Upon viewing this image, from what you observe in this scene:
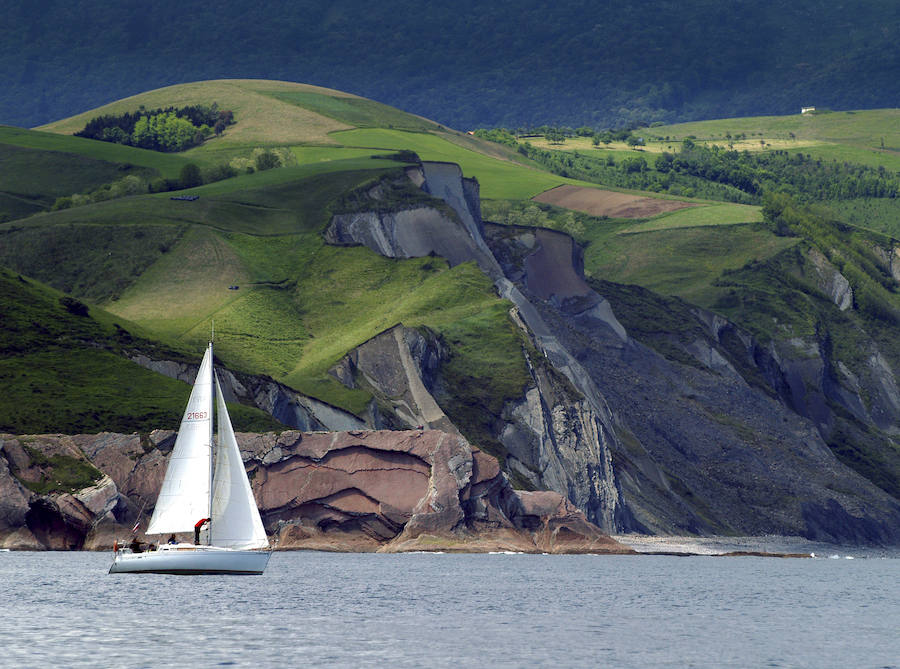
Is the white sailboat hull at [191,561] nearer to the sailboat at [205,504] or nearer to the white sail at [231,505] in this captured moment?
the sailboat at [205,504]

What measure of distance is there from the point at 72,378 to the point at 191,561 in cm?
6644

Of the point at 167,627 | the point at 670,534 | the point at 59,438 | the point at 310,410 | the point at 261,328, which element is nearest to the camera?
the point at 167,627

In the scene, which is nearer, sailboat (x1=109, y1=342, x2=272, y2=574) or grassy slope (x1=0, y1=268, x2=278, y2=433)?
sailboat (x1=109, y1=342, x2=272, y2=574)

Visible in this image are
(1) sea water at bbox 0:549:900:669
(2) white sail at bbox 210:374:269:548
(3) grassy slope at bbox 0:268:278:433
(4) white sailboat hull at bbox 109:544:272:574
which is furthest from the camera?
(3) grassy slope at bbox 0:268:278:433

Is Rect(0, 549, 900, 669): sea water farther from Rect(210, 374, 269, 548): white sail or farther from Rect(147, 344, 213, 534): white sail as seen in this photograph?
Rect(147, 344, 213, 534): white sail

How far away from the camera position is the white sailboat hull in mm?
81125

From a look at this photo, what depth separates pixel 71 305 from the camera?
528 feet

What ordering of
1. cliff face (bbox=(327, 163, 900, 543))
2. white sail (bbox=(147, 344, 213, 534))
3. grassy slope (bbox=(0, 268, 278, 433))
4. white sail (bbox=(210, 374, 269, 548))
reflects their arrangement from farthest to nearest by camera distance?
cliff face (bbox=(327, 163, 900, 543)), grassy slope (bbox=(0, 268, 278, 433)), white sail (bbox=(210, 374, 269, 548)), white sail (bbox=(147, 344, 213, 534))

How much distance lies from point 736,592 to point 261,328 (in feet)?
320

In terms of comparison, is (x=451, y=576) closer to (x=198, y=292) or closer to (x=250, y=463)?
(x=250, y=463)

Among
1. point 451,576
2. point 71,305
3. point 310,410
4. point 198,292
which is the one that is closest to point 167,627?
point 451,576

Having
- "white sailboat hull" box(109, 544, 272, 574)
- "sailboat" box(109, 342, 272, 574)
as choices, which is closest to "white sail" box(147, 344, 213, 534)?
"sailboat" box(109, 342, 272, 574)

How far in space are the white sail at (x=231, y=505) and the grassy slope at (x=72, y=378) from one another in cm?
5242

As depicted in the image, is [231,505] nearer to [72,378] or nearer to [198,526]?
[198,526]
